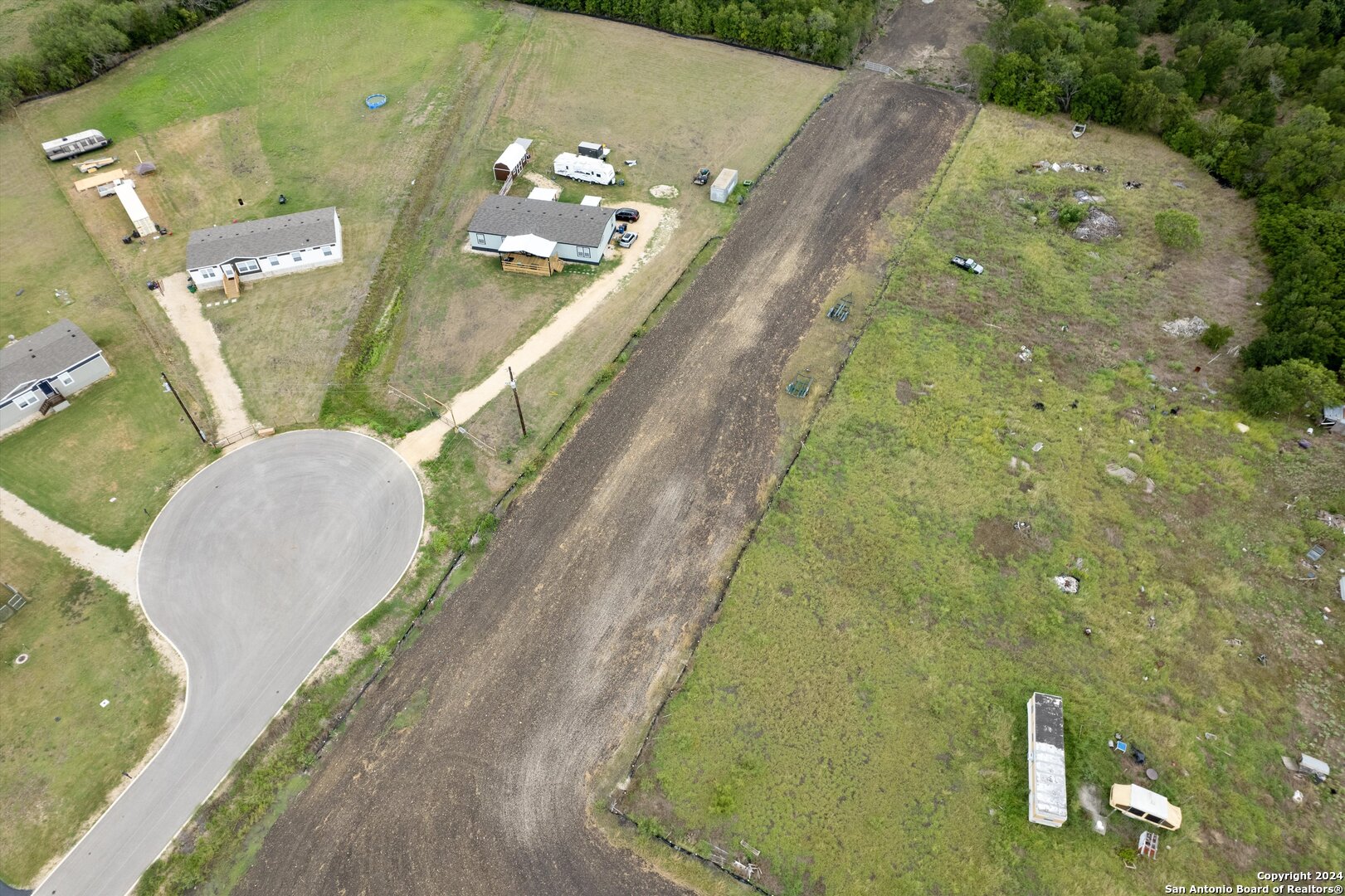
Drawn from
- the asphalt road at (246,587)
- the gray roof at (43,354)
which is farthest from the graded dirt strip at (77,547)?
the gray roof at (43,354)

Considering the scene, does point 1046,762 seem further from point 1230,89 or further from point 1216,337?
point 1230,89

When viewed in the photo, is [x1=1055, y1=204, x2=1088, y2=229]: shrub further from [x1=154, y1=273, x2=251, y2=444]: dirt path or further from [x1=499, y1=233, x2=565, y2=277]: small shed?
[x1=154, y1=273, x2=251, y2=444]: dirt path

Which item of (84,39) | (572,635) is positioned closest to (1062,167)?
(572,635)

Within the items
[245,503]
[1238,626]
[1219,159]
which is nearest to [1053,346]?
[1238,626]

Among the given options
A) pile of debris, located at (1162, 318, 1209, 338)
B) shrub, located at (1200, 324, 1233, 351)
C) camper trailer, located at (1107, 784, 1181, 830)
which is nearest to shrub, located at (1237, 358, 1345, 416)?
shrub, located at (1200, 324, 1233, 351)

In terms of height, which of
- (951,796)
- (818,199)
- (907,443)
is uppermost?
(818,199)

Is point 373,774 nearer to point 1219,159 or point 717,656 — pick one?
point 717,656
